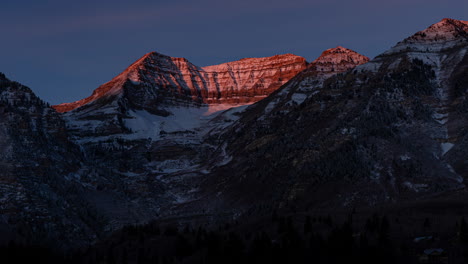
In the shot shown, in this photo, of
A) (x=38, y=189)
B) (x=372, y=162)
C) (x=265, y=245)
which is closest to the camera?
(x=265, y=245)

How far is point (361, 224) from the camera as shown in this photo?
4894 inches

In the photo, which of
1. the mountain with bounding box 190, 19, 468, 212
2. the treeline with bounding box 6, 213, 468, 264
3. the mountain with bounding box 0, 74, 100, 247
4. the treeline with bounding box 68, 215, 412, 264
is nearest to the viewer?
the treeline with bounding box 6, 213, 468, 264

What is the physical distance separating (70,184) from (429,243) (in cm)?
10482

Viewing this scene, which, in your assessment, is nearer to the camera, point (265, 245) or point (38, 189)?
point (265, 245)

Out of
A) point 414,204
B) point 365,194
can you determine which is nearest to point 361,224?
point 414,204

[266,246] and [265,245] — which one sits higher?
[265,245]

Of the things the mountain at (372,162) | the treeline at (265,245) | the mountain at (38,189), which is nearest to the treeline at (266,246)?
the treeline at (265,245)

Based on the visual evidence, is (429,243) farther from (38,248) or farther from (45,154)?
(45,154)

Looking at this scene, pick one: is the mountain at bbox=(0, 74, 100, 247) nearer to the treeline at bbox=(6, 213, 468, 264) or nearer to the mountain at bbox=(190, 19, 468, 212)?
the treeline at bbox=(6, 213, 468, 264)

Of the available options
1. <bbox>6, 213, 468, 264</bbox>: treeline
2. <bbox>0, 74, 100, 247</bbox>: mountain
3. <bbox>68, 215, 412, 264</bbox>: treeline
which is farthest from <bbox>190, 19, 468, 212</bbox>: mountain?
<bbox>0, 74, 100, 247</bbox>: mountain

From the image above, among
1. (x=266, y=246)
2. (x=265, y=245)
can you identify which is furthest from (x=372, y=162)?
(x=266, y=246)

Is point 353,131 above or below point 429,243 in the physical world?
above

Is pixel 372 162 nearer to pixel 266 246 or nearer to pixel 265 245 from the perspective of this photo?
pixel 265 245

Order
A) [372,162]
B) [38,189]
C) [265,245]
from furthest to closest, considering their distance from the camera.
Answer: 1. [372,162]
2. [38,189]
3. [265,245]
